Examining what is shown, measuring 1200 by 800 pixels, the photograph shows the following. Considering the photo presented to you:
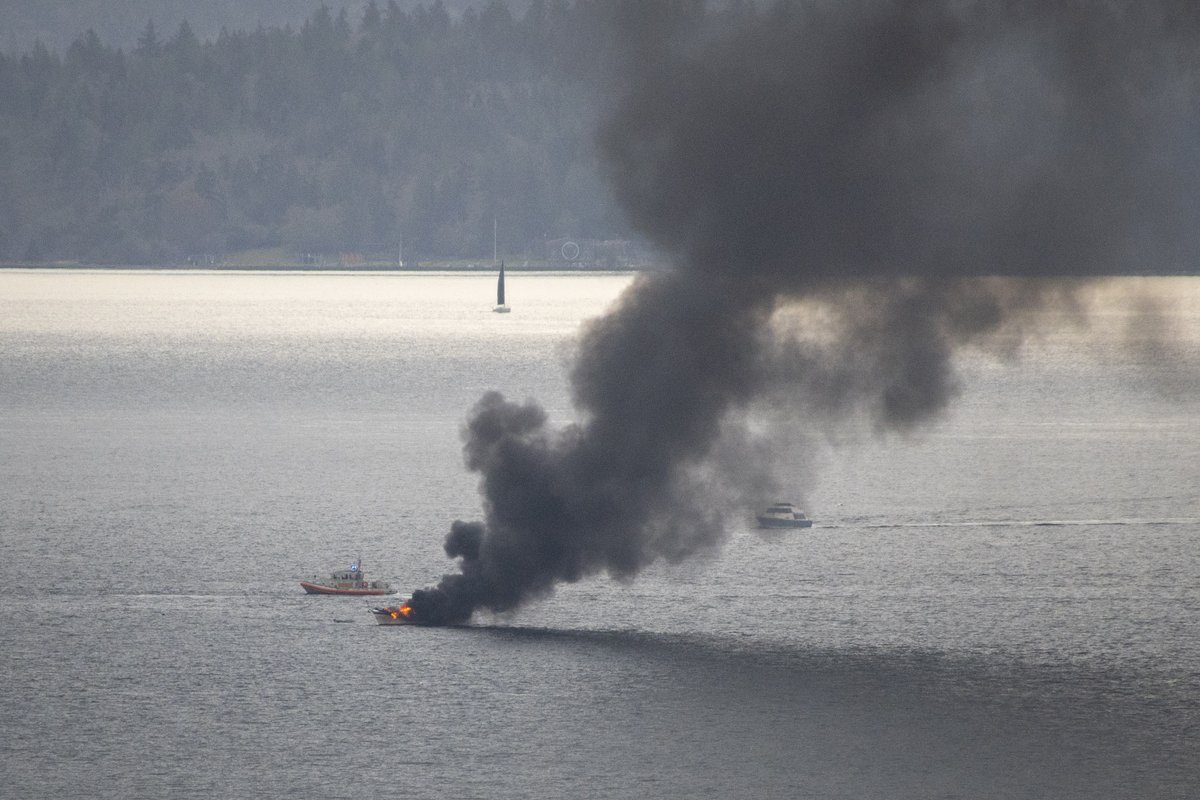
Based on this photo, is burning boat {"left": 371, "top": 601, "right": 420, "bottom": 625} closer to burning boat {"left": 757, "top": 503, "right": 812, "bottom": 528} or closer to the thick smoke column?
the thick smoke column

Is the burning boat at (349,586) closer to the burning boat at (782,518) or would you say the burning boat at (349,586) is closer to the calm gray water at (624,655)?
the calm gray water at (624,655)

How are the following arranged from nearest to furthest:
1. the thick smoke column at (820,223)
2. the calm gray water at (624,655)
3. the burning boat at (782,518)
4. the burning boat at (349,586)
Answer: the calm gray water at (624,655), the thick smoke column at (820,223), the burning boat at (349,586), the burning boat at (782,518)

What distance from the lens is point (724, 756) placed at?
2542 inches

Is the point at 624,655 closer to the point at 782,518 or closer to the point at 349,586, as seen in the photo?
the point at 349,586

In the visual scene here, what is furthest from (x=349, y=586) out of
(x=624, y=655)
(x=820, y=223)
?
(x=820, y=223)

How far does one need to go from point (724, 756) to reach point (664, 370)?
71.5 ft

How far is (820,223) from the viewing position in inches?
3123

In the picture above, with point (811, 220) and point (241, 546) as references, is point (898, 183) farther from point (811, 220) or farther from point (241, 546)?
point (241, 546)

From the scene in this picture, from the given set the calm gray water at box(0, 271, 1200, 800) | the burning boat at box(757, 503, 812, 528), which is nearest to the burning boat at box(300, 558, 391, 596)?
the calm gray water at box(0, 271, 1200, 800)

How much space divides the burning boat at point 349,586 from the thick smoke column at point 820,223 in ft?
14.0

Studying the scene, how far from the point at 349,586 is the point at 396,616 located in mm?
4869

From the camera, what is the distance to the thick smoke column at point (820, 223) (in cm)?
7700

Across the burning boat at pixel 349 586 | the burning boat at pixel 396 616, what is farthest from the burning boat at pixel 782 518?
the burning boat at pixel 396 616

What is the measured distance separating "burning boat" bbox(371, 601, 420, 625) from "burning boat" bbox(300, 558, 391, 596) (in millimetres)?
3849
